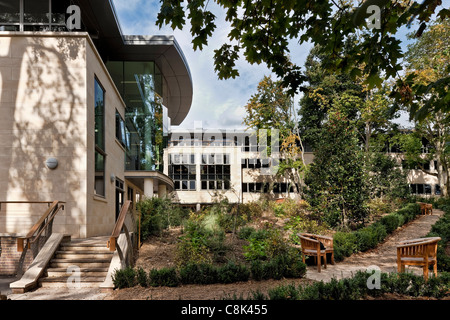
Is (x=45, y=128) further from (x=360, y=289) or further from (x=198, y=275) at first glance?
(x=360, y=289)

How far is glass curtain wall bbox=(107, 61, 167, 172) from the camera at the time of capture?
65.0 feet

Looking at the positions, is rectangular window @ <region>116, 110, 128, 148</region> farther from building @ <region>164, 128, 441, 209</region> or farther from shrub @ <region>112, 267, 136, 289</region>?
building @ <region>164, 128, 441, 209</region>

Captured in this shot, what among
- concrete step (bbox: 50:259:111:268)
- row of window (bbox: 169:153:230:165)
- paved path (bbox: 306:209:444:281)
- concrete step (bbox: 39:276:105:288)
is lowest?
paved path (bbox: 306:209:444:281)

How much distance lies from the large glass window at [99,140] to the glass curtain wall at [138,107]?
5121 mm

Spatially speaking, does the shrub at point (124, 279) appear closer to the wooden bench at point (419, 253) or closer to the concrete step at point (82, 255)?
the concrete step at point (82, 255)

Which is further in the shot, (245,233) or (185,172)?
(185,172)

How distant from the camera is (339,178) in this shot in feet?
49.6

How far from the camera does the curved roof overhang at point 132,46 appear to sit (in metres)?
15.5

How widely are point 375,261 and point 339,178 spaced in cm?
500

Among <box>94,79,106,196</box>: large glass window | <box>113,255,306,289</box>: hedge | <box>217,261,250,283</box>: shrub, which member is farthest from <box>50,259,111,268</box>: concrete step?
<box>94,79,106,196</box>: large glass window

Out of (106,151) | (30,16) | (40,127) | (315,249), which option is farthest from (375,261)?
(30,16)

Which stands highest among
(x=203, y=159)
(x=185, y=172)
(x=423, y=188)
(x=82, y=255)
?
(x=203, y=159)

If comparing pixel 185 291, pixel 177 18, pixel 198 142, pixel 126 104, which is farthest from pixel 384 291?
pixel 198 142

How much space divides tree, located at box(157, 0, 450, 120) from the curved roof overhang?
38.9ft
